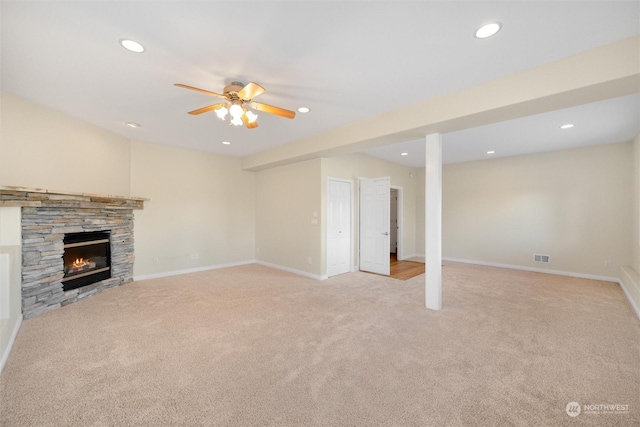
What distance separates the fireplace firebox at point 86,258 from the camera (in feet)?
12.7

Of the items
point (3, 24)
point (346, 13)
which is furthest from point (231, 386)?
point (3, 24)

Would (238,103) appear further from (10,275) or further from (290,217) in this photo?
(290,217)

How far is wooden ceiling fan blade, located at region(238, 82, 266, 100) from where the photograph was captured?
244 cm

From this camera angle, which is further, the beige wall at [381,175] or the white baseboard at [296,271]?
the beige wall at [381,175]

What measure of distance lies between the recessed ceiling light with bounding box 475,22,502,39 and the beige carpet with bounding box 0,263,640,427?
2790 millimetres

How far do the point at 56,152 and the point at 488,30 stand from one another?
551 cm

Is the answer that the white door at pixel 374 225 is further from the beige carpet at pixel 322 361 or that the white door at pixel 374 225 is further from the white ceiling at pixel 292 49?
the white ceiling at pixel 292 49

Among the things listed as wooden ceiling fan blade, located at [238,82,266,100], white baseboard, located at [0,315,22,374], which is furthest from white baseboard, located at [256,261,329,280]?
white baseboard, located at [0,315,22,374]

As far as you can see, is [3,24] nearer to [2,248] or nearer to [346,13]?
[2,248]

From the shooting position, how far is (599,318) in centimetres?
330

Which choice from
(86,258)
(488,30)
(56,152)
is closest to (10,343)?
(86,258)

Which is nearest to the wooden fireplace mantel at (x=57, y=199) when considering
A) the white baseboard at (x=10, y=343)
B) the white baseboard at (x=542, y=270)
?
the white baseboard at (x=10, y=343)

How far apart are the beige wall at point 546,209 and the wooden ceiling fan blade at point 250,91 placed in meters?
6.50

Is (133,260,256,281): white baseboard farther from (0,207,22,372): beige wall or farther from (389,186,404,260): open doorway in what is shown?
(389,186,404,260): open doorway
